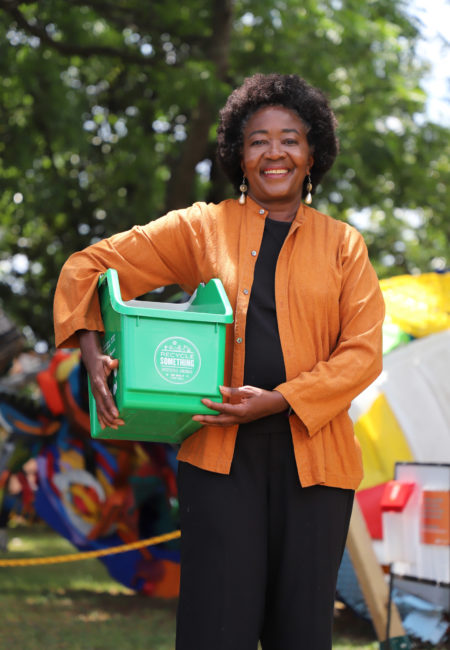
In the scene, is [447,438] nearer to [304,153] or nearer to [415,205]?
[304,153]

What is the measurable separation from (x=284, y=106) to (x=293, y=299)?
606 millimetres

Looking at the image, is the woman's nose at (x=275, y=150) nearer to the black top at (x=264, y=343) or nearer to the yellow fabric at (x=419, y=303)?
the black top at (x=264, y=343)

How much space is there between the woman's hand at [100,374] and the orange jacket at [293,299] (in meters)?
0.04

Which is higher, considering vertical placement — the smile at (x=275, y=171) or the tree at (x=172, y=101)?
the tree at (x=172, y=101)

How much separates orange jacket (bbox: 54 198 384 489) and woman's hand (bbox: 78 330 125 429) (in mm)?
39

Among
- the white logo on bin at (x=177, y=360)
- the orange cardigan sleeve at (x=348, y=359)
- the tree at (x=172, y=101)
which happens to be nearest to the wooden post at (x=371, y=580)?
the orange cardigan sleeve at (x=348, y=359)

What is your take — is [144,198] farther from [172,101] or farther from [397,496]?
[397,496]

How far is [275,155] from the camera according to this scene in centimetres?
245

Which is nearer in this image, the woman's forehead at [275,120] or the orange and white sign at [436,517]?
the woman's forehead at [275,120]

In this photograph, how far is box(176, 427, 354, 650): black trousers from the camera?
2.15 meters

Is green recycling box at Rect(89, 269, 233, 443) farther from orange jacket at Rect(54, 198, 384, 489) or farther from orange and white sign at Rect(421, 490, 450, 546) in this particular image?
orange and white sign at Rect(421, 490, 450, 546)

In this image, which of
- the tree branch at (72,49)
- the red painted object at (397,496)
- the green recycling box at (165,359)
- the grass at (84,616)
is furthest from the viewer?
the tree branch at (72,49)

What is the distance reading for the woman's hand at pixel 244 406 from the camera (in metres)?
2.15

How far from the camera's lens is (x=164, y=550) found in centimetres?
638
